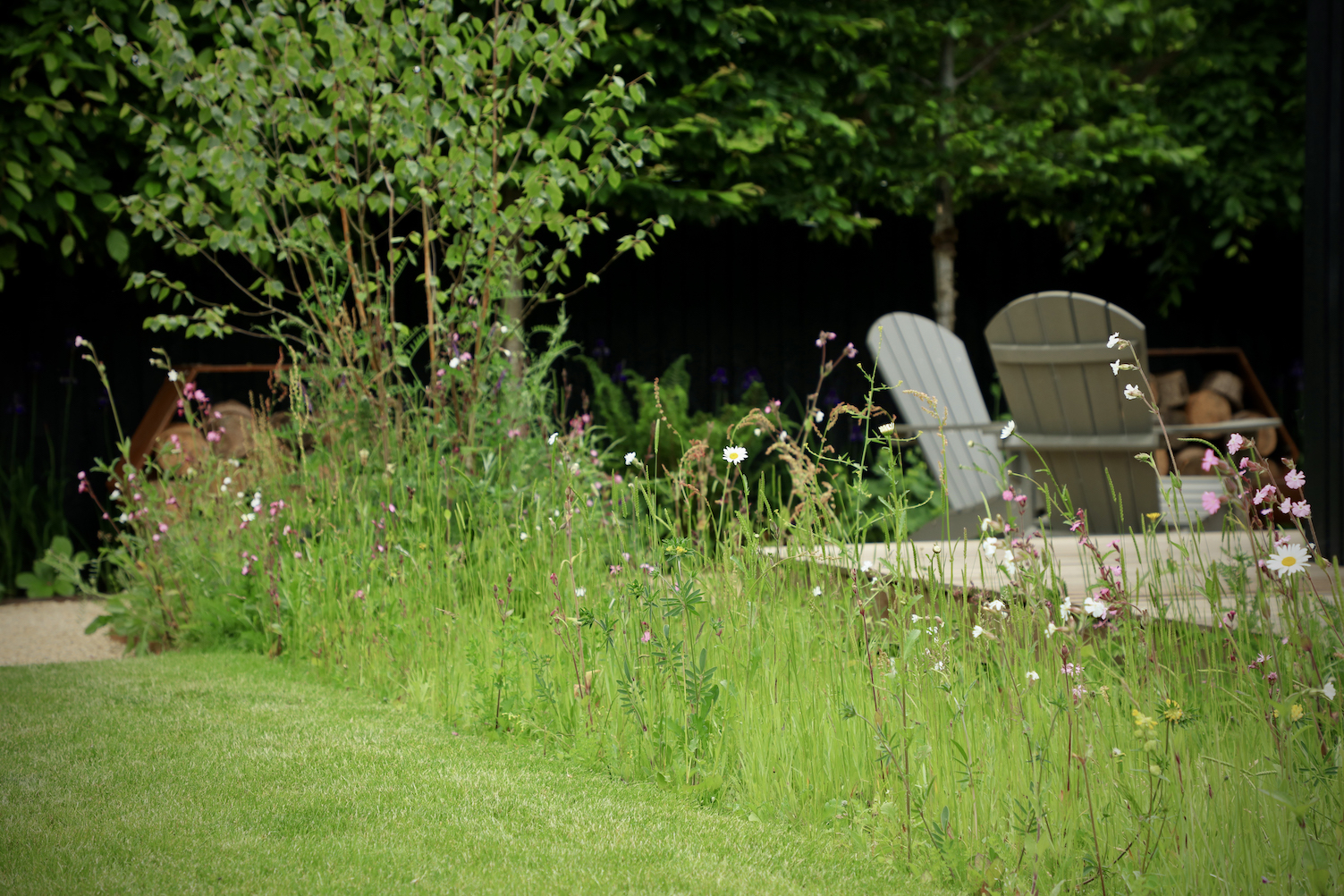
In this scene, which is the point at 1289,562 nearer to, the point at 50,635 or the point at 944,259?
the point at 50,635

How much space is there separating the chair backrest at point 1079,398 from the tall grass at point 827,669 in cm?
149

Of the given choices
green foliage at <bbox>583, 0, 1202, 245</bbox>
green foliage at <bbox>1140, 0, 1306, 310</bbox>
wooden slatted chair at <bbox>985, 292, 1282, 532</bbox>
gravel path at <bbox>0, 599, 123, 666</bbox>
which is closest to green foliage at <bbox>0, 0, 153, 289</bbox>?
gravel path at <bbox>0, 599, 123, 666</bbox>

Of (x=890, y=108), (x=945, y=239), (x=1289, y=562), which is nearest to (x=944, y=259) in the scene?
(x=945, y=239)

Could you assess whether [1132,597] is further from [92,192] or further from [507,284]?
[92,192]

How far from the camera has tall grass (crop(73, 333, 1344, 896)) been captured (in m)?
1.58

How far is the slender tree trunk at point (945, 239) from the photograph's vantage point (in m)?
6.60

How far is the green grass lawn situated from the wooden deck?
57 cm

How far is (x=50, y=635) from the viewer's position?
4180mm

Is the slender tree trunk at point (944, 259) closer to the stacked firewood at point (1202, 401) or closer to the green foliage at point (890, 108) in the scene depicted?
the green foliage at point (890, 108)

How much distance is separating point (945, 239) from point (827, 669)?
16.6 feet

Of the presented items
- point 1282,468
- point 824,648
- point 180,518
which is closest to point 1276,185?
point 1282,468

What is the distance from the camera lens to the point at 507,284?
12.6ft

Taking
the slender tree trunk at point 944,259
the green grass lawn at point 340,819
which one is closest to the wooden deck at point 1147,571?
the green grass lawn at point 340,819

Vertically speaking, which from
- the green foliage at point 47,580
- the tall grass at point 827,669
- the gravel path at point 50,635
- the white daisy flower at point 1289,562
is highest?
the white daisy flower at point 1289,562
